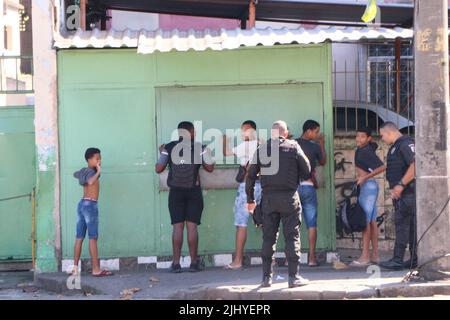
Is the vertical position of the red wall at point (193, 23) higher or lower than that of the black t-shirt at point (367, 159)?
higher

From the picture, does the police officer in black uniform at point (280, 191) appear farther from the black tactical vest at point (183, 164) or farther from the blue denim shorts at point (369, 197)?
the blue denim shorts at point (369, 197)

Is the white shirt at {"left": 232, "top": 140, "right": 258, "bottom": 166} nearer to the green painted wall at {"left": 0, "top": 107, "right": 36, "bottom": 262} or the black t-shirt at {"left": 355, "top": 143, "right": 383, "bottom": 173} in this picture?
the black t-shirt at {"left": 355, "top": 143, "right": 383, "bottom": 173}

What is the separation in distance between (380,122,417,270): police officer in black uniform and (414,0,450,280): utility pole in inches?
33.5

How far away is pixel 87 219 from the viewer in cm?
922

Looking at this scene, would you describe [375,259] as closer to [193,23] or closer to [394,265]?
[394,265]

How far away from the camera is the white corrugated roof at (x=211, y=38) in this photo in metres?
9.12

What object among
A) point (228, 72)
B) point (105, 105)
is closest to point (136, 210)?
point (105, 105)

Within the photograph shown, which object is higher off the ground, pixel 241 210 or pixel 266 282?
pixel 241 210

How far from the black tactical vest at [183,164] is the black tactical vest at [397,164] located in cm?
235

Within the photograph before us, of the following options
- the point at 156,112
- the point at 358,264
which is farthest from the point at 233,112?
the point at 358,264

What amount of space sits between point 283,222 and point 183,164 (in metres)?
1.81

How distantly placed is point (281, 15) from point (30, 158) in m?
4.80

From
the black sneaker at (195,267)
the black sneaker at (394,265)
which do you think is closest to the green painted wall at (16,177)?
the black sneaker at (195,267)
